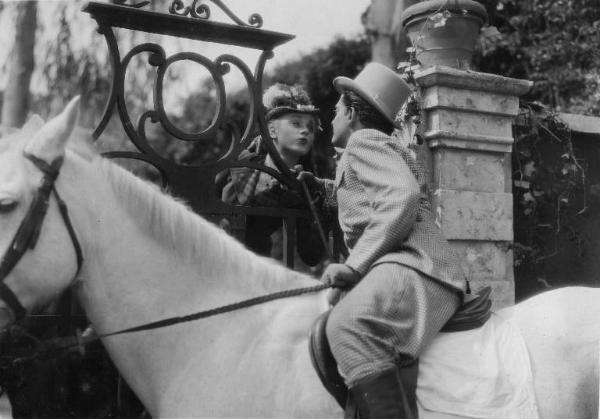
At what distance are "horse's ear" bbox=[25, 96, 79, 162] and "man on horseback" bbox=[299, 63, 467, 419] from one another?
46.8 inches

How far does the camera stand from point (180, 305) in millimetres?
2836

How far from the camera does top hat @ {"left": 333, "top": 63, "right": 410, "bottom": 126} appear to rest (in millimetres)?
3197

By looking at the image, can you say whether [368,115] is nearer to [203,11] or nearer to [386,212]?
[386,212]

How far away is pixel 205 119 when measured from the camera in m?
19.2

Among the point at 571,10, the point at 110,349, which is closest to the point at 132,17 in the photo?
the point at 110,349

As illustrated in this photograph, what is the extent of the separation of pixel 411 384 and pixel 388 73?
4.77 ft

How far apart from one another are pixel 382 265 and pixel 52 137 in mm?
1412

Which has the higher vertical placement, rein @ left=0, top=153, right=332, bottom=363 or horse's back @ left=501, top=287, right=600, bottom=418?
rein @ left=0, top=153, right=332, bottom=363

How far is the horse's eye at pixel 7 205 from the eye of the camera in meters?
2.49

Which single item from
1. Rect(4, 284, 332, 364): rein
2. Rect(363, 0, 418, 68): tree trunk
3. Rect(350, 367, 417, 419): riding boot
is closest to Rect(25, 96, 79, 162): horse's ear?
Rect(4, 284, 332, 364): rein

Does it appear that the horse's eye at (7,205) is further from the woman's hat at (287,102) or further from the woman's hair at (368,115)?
the woman's hat at (287,102)

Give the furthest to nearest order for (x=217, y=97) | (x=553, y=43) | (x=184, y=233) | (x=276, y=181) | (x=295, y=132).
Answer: (x=553, y=43) < (x=295, y=132) < (x=276, y=181) < (x=217, y=97) < (x=184, y=233)

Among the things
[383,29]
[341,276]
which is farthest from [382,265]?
[383,29]

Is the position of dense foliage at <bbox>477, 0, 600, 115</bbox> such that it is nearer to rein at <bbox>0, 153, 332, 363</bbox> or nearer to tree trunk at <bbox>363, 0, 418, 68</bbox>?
tree trunk at <bbox>363, 0, 418, 68</bbox>
